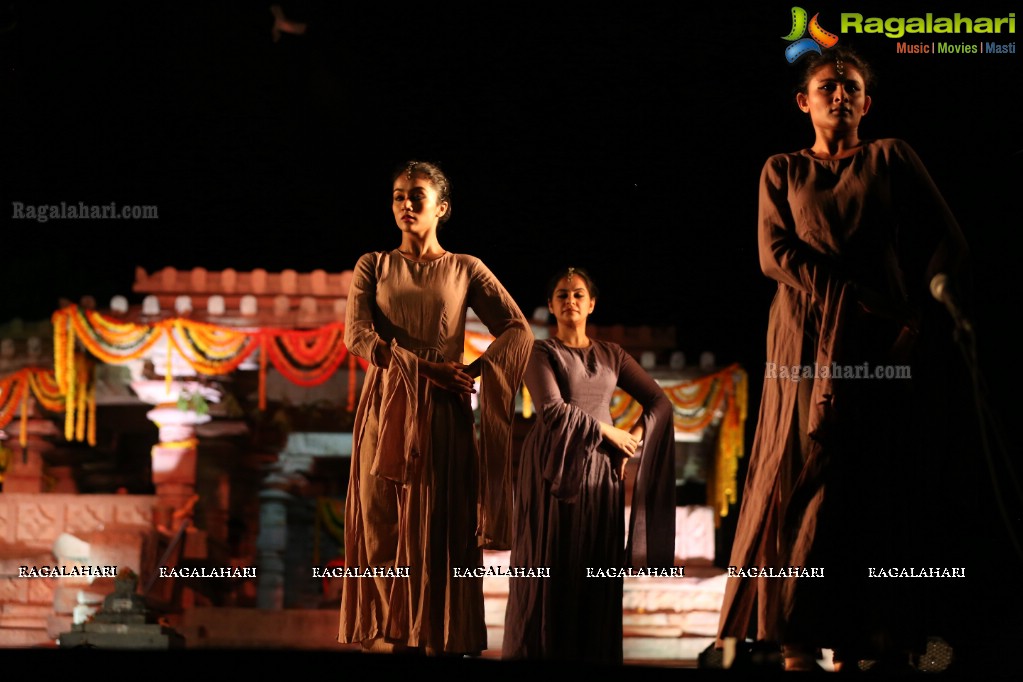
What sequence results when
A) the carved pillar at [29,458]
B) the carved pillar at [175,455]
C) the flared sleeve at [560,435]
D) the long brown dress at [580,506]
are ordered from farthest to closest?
the carved pillar at [29,458], the carved pillar at [175,455], the flared sleeve at [560,435], the long brown dress at [580,506]

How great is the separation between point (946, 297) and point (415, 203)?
1.73m

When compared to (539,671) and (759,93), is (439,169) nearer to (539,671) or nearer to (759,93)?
(759,93)

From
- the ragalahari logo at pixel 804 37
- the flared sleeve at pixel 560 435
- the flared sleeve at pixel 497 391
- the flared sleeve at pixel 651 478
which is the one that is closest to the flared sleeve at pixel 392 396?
the flared sleeve at pixel 497 391

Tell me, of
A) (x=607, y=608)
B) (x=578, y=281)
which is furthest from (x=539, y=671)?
(x=578, y=281)

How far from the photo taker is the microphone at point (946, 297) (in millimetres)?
4609

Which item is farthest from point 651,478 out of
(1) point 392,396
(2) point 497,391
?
(1) point 392,396

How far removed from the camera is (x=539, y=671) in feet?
12.5

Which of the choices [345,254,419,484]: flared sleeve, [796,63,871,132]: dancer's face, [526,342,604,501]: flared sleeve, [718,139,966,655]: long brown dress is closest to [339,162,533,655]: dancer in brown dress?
[345,254,419,484]: flared sleeve

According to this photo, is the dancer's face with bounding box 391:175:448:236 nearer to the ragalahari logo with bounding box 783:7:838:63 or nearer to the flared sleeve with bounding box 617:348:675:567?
the flared sleeve with bounding box 617:348:675:567

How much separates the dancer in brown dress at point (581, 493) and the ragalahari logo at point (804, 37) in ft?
3.59

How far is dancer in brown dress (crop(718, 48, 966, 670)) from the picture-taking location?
4480 millimetres

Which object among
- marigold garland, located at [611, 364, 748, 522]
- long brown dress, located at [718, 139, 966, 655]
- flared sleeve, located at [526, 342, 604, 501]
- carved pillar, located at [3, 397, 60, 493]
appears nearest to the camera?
long brown dress, located at [718, 139, 966, 655]

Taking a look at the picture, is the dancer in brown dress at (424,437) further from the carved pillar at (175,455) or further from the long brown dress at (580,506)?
the carved pillar at (175,455)

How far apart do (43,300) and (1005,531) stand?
11.8ft
